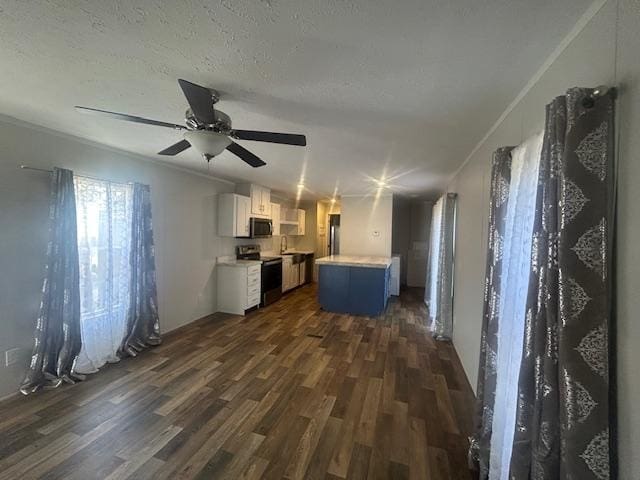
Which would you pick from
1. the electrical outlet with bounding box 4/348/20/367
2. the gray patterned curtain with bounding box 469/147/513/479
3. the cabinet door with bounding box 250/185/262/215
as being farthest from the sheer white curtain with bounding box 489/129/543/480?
the cabinet door with bounding box 250/185/262/215

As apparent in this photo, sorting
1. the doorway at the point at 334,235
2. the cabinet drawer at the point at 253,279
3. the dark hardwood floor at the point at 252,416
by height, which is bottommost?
the dark hardwood floor at the point at 252,416

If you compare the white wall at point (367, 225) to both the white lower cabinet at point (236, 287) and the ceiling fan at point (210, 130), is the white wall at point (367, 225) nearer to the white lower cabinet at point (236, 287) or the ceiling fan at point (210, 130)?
the white lower cabinet at point (236, 287)

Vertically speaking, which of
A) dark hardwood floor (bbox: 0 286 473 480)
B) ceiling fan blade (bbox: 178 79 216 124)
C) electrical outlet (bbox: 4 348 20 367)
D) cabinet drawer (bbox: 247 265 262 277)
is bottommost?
dark hardwood floor (bbox: 0 286 473 480)

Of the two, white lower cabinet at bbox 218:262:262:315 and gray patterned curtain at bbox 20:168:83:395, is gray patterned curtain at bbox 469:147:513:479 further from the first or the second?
white lower cabinet at bbox 218:262:262:315

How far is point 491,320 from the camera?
1.56 m

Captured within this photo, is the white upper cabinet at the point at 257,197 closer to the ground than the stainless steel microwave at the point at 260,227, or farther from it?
farther from it

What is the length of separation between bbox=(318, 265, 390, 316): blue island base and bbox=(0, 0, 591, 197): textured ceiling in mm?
2785

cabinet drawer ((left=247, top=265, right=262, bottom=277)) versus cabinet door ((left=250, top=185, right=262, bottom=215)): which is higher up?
cabinet door ((left=250, top=185, right=262, bottom=215))

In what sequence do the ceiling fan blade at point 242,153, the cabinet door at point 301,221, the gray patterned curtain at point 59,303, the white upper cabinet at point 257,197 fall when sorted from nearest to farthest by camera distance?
the ceiling fan blade at point 242,153 → the gray patterned curtain at point 59,303 → the white upper cabinet at point 257,197 → the cabinet door at point 301,221

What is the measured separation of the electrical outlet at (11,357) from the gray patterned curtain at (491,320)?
3651mm

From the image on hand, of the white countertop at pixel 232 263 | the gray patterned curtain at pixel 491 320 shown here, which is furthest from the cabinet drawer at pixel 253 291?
the gray patterned curtain at pixel 491 320

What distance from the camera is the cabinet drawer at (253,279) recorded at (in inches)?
186

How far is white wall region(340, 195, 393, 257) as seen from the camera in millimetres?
5711

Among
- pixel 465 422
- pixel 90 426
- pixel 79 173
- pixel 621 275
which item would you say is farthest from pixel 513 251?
pixel 79 173
